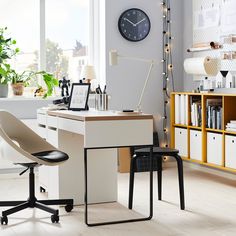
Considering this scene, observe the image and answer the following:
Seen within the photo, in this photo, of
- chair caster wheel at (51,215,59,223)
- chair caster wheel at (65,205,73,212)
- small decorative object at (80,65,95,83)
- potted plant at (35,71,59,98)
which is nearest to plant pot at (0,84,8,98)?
potted plant at (35,71,59,98)

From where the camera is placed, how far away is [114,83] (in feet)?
20.8

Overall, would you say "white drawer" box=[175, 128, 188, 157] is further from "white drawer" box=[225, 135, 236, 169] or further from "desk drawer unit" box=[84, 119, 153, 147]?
"desk drawer unit" box=[84, 119, 153, 147]

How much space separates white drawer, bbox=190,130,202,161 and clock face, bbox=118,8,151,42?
1369mm

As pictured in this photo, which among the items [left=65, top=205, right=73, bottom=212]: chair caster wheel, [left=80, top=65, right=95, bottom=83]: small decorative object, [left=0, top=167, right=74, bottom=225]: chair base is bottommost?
[left=65, top=205, right=73, bottom=212]: chair caster wheel

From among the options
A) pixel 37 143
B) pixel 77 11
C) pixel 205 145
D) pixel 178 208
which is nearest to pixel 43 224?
pixel 37 143

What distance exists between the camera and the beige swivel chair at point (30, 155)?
12.6ft

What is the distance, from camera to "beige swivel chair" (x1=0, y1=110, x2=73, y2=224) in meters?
3.84

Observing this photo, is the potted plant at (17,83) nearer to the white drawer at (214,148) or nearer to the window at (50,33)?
the window at (50,33)

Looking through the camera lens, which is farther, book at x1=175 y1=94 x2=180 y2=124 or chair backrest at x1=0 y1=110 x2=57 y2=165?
book at x1=175 y1=94 x2=180 y2=124

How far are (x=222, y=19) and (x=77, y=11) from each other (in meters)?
1.79

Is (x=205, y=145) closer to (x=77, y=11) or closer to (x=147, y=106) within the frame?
(x=147, y=106)

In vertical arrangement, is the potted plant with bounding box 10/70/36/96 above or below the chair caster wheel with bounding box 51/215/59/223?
above

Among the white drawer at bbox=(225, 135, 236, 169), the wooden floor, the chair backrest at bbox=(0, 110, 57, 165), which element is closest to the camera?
the wooden floor

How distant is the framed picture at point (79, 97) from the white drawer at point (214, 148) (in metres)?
1.70
